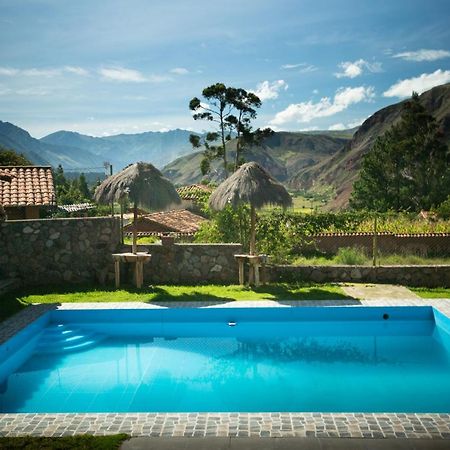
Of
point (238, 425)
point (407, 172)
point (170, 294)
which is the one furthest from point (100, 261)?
point (407, 172)

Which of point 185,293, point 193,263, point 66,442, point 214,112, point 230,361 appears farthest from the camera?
point 214,112

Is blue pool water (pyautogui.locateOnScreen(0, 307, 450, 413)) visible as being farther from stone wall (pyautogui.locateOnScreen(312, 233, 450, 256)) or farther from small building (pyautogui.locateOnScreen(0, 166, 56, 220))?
stone wall (pyautogui.locateOnScreen(312, 233, 450, 256))

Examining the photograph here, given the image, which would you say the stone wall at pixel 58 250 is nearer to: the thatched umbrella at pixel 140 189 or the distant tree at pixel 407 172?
the thatched umbrella at pixel 140 189

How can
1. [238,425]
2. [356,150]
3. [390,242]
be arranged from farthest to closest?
[356,150]
[390,242]
[238,425]

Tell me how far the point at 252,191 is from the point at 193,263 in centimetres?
272

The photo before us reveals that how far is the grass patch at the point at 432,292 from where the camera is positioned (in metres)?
11.5

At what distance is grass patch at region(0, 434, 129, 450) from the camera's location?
4871 mm

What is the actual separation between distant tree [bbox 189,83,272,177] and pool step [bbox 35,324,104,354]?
23.1 metres

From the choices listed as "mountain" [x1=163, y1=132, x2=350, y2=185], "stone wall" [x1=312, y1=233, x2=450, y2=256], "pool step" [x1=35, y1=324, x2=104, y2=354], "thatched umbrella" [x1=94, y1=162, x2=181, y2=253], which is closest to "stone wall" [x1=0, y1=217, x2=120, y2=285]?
"thatched umbrella" [x1=94, y1=162, x2=181, y2=253]

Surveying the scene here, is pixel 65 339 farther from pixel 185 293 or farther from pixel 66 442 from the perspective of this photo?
pixel 66 442

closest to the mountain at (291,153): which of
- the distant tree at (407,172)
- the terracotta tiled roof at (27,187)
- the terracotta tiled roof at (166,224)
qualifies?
the distant tree at (407,172)

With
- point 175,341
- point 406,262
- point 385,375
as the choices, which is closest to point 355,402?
point 385,375

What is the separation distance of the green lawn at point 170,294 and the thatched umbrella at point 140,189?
4.43ft

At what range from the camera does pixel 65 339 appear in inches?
386
